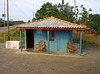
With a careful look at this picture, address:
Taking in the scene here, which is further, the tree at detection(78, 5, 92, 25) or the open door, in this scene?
the tree at detection(78, 5, 92, 25)

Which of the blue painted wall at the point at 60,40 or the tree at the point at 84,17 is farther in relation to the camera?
the tree at the point at 84,17

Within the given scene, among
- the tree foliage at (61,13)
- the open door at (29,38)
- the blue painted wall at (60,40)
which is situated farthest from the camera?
the tree foliage at (61,13)

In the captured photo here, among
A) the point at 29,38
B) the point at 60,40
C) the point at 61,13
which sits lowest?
the point at 60,40

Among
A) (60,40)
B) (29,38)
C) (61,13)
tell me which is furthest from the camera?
(61,13)

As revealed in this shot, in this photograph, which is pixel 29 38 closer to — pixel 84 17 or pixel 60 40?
pixel 60 40

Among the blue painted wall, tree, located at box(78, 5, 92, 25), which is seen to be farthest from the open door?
tree, located at box(78, 5, 92, 25)

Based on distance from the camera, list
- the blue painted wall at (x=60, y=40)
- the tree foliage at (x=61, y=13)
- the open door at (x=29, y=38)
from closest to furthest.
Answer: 1. the blue painted wall at (x=60, y=40)
2. the open door at (x=29, y=38)
3. the tree foliage at (x=61, y=13)

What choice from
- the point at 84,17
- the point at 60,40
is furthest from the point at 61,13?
the point at 60,40

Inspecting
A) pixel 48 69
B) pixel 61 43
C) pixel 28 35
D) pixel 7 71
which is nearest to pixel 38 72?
pixel 48 69

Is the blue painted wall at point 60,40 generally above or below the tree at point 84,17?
below

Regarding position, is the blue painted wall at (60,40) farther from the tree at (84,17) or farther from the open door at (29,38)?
the tree at (84,17)

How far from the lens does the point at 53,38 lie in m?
10.2

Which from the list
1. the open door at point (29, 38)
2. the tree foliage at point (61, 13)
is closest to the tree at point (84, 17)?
the tree foliage at point (61, 13)

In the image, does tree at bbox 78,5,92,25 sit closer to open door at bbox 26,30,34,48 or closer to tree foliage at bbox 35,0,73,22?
tree foliage at bbox 35,0,73,22
